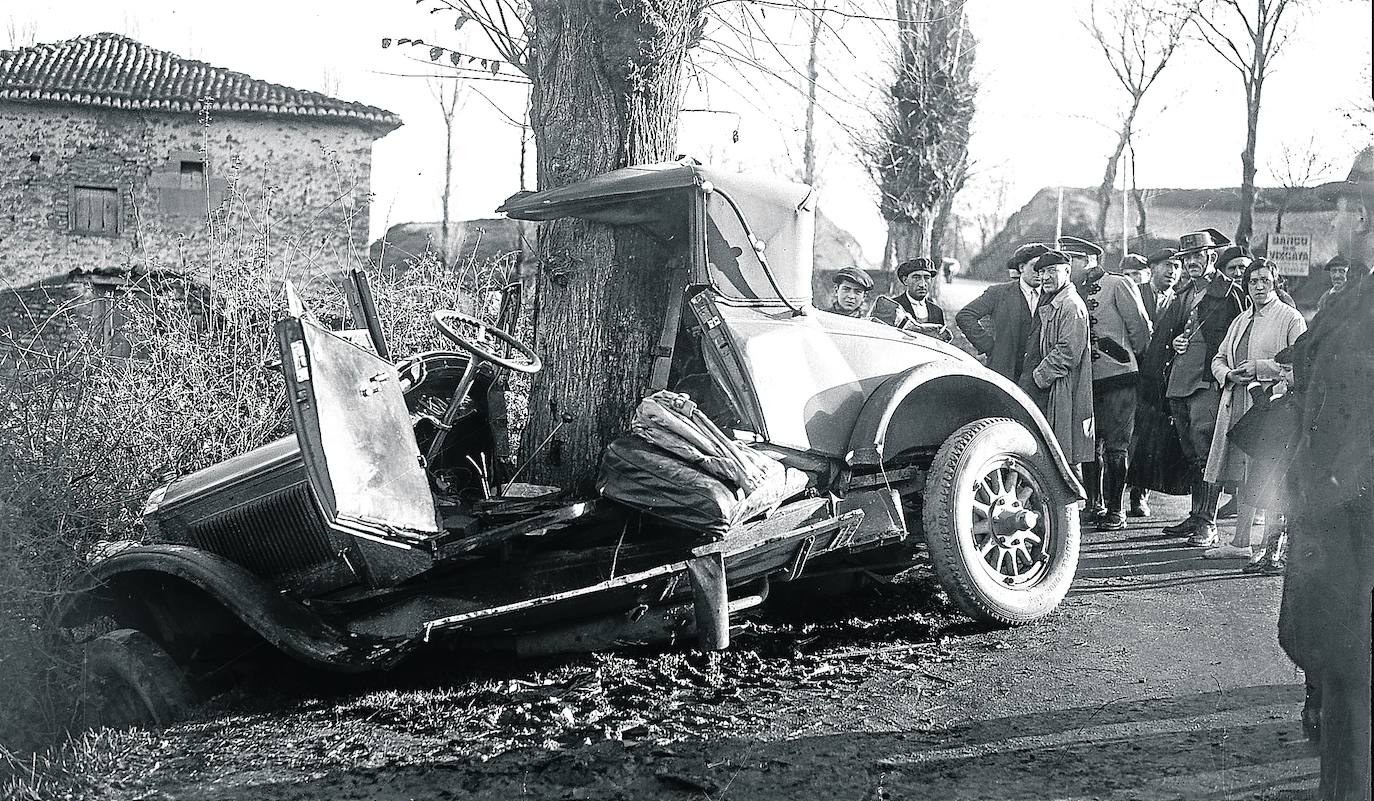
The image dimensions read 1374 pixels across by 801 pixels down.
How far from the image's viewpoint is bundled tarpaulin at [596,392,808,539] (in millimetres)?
4094

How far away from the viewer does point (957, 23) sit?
46.3 feet

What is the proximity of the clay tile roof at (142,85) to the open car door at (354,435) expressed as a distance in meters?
23.0

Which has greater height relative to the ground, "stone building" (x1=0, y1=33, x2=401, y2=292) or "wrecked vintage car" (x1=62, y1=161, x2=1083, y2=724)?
"stone building" (x1=0, y1=33, x2=401, y2=292)

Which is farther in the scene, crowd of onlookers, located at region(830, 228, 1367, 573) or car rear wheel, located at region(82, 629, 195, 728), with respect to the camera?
crowd of onlookers, located at region(830, 228, 1367, 573)

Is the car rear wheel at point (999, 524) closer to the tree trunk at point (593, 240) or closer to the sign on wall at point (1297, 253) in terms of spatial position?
the sign on wall at point (1297, 253)

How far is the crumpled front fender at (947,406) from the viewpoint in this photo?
501cm

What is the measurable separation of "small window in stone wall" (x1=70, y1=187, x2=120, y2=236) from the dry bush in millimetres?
17826

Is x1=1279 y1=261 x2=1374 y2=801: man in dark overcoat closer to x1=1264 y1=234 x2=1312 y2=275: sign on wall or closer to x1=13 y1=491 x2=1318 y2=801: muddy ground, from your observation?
x1=13 y1=491 x2=1318 y2=801: muddy ground

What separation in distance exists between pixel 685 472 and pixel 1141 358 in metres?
5.88

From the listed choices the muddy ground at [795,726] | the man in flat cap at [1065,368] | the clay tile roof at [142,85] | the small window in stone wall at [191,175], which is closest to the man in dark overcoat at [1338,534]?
the muddy ground at [795,726]

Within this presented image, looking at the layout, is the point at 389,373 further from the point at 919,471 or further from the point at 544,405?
the point at 919,471

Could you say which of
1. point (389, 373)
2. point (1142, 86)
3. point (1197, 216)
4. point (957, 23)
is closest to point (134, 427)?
point (389, 373)

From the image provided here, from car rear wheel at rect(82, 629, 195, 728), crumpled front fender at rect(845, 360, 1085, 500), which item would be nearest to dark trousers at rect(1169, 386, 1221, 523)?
crumpled front fender at rect(845, 360, 1085, 500)

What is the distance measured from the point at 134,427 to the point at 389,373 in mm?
3454
